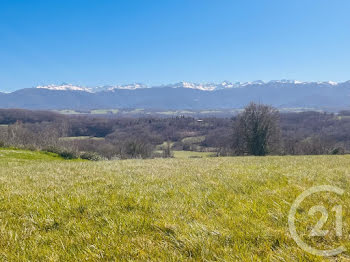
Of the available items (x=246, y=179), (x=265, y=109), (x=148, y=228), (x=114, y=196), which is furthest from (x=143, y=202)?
(x=265, y=109)

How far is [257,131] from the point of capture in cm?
5500

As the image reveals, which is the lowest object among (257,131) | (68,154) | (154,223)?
(68,154)

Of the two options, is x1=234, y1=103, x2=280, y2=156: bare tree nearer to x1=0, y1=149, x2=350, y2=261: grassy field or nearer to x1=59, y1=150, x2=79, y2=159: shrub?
x1=59, y1=150, x2=79, y2=159: shrub

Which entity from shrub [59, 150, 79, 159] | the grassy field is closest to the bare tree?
shrub [59, 150, 79, 159]

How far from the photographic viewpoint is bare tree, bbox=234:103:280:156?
2153 inches

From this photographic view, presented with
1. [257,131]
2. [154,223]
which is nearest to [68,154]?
[154,223]

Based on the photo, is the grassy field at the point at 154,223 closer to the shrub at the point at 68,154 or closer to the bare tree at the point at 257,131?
the shrub at the point at 68,154

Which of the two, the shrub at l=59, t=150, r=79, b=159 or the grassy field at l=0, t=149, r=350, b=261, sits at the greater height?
the grassy field at l=0, t=149, r=350, b=261

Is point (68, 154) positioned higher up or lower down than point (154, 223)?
lower down

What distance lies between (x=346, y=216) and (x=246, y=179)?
3.50 meters

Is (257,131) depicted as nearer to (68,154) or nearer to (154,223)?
(68,154)

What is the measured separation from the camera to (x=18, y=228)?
4.11m

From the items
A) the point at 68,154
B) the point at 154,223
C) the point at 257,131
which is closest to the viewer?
the point at 154,223

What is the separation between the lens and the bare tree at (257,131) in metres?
54.7
